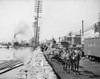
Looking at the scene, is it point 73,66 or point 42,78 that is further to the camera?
point 73,66

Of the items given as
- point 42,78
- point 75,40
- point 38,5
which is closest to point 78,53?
point 42,78

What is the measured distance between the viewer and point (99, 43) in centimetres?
2017

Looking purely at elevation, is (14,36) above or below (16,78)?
above

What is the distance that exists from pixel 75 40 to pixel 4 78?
7506cm

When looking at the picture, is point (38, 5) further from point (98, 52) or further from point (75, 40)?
point (75, 40)

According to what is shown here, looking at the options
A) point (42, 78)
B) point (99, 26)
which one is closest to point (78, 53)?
point (42, 78)

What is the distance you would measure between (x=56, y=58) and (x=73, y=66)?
9.69 meters

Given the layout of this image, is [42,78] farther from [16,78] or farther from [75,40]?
[75,40]

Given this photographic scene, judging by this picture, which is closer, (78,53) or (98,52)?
(78,53)

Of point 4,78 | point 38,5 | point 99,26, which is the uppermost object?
point 38,5

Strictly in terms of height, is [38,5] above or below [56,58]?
above

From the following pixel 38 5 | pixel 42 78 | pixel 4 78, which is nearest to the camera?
pixel 42 78

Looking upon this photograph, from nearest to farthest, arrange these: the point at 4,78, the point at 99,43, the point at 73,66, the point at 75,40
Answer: the point at 4,78, the point at 73,66, the point at 99,43, the point at 75,40

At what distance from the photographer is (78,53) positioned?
42.3ft
